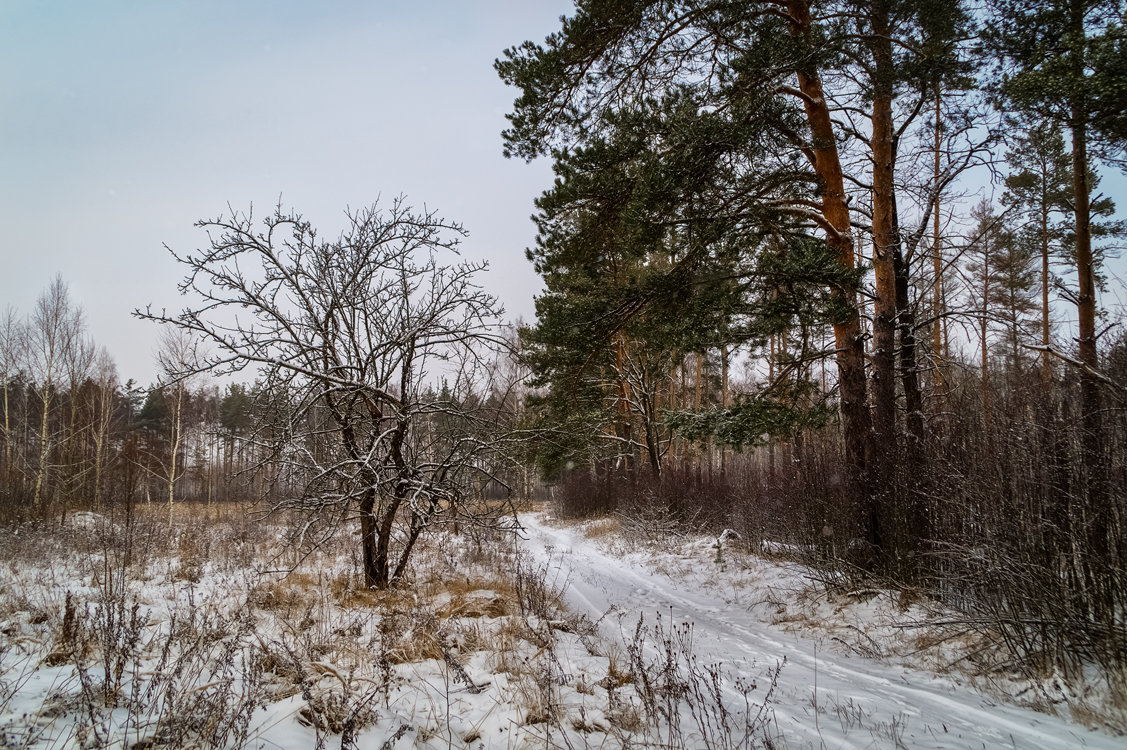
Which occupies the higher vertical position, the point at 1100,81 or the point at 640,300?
the point at 1100,81

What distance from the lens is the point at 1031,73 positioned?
4.38 meters

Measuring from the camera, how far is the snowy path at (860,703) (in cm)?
284

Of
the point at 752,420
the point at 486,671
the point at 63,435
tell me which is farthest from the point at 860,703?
the point at 63,435

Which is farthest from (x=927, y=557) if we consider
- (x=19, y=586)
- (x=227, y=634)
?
(x=19, y=586)

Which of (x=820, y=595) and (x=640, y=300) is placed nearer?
(x=820, y=595)

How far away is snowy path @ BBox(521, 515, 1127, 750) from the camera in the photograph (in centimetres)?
284

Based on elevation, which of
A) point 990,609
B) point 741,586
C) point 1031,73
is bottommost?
point 741,586

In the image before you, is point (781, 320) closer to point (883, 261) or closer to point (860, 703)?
point (883, 261)

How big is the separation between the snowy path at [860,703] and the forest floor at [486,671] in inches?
0.7

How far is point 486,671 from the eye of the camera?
152 inches

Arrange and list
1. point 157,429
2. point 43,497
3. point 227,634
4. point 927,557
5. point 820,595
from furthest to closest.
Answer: point 157,429, point 43,497, point 820,595, point 927,557, point 227,634

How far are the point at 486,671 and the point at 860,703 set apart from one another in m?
2.67

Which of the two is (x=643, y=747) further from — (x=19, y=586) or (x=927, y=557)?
(x=19, y=586)

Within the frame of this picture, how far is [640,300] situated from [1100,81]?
456cm
